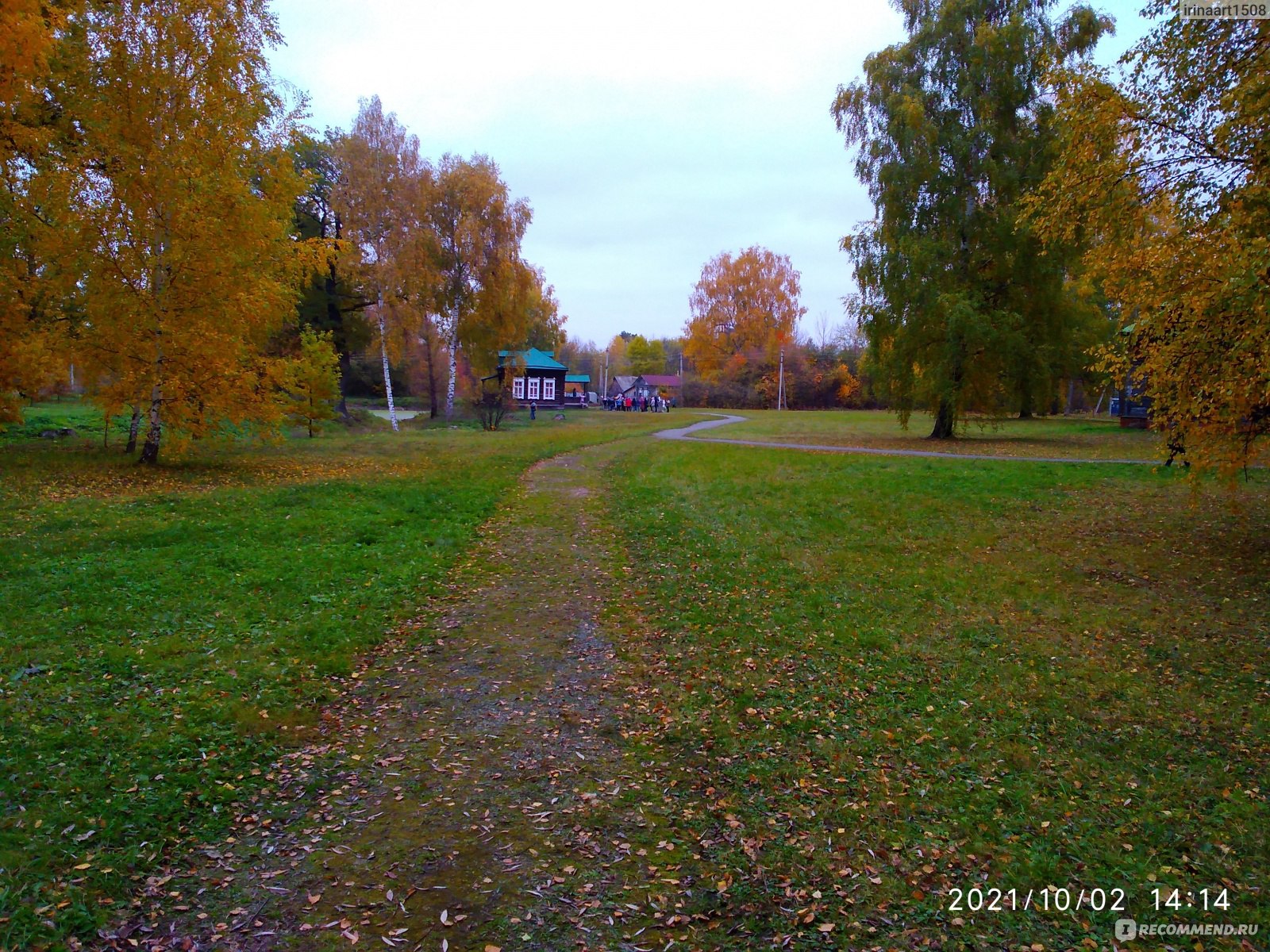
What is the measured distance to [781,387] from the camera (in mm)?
70812

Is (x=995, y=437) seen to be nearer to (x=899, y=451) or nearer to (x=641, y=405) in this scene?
(x=899, y=451)

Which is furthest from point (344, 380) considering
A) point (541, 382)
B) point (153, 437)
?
point (153, 437)

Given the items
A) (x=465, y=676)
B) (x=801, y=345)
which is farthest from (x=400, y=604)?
(x=801, y=345)

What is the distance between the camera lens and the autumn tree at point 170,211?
14777 mm

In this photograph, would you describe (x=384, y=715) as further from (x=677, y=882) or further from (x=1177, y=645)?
(x=1177, y=645)

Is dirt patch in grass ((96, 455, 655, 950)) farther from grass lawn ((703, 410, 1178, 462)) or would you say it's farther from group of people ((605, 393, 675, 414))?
group of people ((605, 393, 675, 414))

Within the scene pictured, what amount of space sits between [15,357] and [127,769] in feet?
50.5

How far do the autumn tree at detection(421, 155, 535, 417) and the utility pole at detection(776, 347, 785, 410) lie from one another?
125 feet

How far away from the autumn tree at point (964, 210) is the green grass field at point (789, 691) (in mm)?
12626

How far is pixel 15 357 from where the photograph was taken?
1504 cm

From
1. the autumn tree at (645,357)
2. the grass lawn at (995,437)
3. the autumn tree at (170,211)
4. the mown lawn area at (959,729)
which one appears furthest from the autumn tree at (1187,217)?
the autumn tree at (645,357)

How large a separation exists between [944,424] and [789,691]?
23749 millimetres

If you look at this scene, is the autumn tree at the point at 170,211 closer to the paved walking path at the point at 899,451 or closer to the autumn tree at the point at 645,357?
the paved walking path at the point at 899,451

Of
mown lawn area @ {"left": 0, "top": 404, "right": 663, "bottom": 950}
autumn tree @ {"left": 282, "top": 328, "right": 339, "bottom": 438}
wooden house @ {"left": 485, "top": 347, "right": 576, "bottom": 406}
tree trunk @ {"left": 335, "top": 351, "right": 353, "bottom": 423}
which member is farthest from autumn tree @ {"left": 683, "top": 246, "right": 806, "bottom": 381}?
mown lawn area @ {"left": 0, "top": 404, "right": 663, "bottom": 950}
